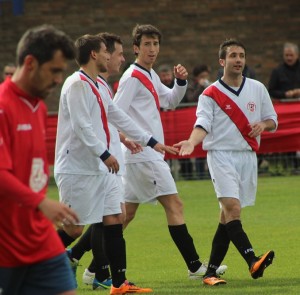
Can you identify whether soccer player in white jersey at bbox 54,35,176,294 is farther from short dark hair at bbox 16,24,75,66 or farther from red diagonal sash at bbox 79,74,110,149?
short dark hair at bbox 16,24,75,66

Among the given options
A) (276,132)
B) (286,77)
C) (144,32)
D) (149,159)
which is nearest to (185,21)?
(286,77)

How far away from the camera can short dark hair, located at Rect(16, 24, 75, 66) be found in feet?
20.5

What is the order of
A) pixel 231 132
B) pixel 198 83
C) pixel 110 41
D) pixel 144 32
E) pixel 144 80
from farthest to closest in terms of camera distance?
pixel 198 83 → pixel 144 32 → pixel 144 80 → pixel 110 41 → pixel 231 132

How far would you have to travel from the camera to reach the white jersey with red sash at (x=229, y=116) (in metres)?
10.6

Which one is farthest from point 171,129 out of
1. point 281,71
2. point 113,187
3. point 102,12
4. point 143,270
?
point 113,187

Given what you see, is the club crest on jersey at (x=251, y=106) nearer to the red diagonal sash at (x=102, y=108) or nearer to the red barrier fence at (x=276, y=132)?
the red diagonal sash at (x=102, y=108)

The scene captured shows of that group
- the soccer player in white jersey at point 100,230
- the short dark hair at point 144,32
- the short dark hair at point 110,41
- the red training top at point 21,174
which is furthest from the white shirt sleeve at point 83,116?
the red training top at point 21,174

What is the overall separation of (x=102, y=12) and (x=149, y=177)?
1416 centimetres

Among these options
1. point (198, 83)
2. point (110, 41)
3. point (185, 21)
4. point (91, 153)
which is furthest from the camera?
point (185, 21)

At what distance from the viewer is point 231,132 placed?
10602 millimetres

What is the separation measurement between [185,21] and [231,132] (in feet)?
47.2

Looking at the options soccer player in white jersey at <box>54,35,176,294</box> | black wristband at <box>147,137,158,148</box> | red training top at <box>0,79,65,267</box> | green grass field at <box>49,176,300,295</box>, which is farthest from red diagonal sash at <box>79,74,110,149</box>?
red training top at <box>0,79,65,267</box>

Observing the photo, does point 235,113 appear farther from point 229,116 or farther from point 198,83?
point 198,83

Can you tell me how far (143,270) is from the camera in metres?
11.5
